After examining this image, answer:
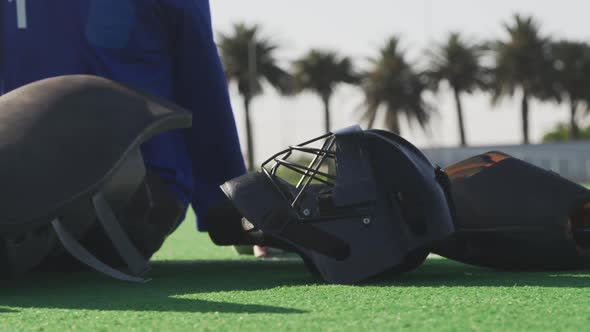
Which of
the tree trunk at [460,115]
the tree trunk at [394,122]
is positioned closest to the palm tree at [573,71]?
the tree trunk at [460,115]

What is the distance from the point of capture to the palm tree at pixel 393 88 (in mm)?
51688

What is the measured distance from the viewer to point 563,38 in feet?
162

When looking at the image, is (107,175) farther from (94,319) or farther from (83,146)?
(94,319)

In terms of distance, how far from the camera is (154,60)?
176 inches

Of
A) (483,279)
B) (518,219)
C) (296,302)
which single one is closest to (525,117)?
(518,219)

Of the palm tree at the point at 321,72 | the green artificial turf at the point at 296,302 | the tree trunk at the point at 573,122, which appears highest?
the green artificial turf at the point at 296,302

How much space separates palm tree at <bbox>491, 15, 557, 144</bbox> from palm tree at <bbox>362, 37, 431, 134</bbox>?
14.6 feet

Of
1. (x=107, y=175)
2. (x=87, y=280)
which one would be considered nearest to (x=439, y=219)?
(x=107, y=175)

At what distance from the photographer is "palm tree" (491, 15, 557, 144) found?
1892 inches

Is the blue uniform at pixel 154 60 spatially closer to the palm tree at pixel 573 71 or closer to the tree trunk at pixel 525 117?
the tree trunk at pixel 525 117

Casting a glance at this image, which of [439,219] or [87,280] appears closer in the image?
[439,219]

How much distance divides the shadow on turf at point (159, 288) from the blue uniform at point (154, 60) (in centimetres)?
50

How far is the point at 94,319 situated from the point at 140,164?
3.49 feet

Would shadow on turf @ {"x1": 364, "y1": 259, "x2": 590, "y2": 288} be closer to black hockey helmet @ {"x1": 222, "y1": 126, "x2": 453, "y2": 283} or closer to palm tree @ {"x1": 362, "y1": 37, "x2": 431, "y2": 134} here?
black hockey helmet @ {"x1": 222, "y1": 126, "x2": 453, "y2": 283}
